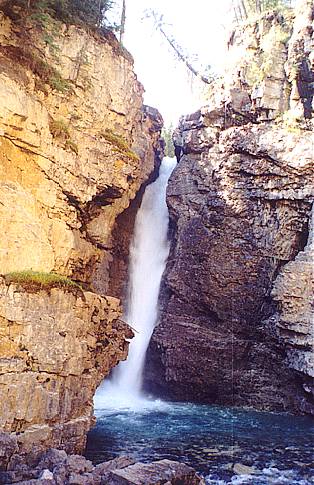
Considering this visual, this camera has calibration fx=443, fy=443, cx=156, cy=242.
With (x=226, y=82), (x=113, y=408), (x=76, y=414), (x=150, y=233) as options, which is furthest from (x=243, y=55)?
(x=76, y=414)

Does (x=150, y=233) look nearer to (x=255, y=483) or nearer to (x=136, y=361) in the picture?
(x=136, y=361)

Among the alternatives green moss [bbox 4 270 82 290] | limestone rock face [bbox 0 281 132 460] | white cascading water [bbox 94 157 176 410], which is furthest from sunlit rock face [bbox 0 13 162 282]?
white cascading water [bbox 94 157 176 410]

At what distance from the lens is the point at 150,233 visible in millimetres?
28359

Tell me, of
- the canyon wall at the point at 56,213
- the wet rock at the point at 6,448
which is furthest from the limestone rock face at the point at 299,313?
the wet rock at the point at 6,448

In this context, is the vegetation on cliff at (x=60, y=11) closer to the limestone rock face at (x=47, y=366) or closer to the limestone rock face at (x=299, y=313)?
the limestone rock face at (x=47, y=366)

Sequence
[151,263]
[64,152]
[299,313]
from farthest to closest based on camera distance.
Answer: [151,263] → [299,313] → [64,152]

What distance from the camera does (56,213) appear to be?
15195mm

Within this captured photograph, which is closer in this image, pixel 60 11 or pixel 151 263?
pixel 60 11

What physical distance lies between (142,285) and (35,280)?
14599 mm

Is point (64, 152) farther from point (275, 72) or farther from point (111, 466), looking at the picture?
point (275, 72)

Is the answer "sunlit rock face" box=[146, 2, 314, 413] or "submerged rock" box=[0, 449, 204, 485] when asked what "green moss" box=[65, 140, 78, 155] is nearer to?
"submerged rock" box=[0, 449, 204, 485]

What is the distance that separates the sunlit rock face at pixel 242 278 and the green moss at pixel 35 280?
1229 centimetres

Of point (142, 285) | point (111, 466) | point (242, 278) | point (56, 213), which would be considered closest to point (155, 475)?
point (111, 466)

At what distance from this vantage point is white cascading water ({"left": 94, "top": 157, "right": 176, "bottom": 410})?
78.7ft
